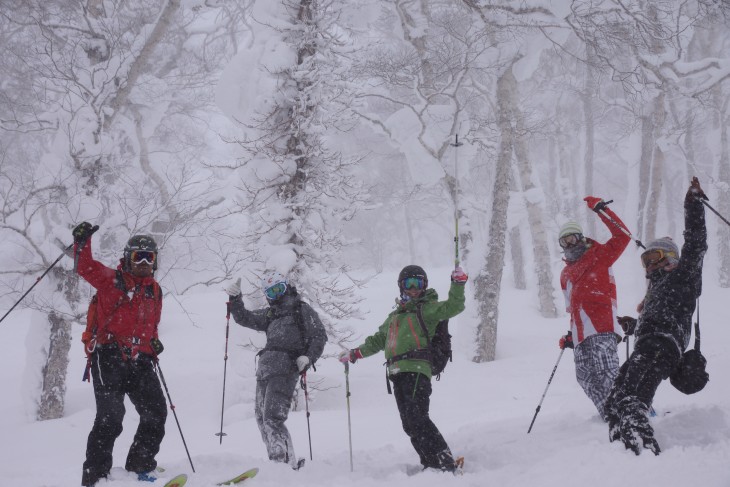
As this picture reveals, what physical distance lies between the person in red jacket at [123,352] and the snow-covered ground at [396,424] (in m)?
0.26

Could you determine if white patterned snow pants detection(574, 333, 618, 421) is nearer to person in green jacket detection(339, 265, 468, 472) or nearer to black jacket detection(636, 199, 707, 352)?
black jacket detection(636, 199, 707, 352)

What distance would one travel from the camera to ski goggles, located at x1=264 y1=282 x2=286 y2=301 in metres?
5.56

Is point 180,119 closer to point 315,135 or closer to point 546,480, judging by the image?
point 315,135

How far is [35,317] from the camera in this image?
405 inches

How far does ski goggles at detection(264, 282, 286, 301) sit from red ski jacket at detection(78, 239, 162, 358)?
1285 mm

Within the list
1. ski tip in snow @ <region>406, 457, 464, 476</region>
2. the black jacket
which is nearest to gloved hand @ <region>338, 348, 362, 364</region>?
ski tip in snow @ <region>406, 457, 464, 476</region>

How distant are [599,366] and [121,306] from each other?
4269 mm

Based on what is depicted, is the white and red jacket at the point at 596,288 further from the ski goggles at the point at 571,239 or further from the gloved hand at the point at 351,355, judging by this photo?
the gloved hand at the point at 351,355

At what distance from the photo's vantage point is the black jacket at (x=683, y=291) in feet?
13.0

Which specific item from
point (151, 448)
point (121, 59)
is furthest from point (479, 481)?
point (121, 59)

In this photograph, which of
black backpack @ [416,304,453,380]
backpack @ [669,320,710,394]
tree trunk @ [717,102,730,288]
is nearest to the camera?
backpack @ [669,320,710,394]

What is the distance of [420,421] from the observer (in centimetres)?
443

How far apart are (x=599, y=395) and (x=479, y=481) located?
5.06ft

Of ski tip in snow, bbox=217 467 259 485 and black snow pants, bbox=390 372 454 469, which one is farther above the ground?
black snow pants, bbox=390 372 454 469
